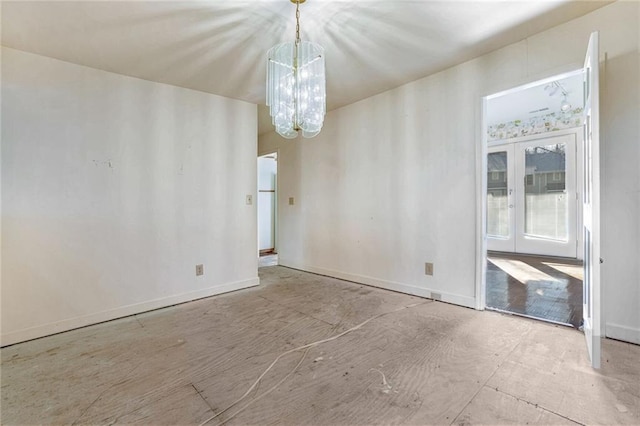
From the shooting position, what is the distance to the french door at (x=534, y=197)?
4770 mm

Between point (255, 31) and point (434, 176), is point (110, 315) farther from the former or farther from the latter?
point (434, 176)

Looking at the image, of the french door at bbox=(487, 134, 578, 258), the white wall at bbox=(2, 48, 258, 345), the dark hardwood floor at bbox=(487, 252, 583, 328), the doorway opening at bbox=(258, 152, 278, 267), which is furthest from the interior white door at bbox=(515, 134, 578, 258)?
the white wall at bbox=(2, 48, 258, 345)

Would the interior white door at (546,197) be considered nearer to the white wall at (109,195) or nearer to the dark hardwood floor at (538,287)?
the dark hardwood floor at (538,287)

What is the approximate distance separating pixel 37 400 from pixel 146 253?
149cm

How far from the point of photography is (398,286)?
3.28 meters

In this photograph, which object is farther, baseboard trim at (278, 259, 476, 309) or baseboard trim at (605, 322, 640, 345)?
baseboard trim at (278, 259, 476, 309)

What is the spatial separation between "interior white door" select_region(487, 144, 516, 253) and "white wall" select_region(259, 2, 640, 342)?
136 inches

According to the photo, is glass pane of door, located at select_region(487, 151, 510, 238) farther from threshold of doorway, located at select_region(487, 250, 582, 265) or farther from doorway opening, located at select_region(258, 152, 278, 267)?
doorway opening, located at select_region(258, 152, 278, 267)

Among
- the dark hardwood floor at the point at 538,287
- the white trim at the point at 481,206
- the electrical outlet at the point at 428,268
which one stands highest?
the white trim at the point at 481,206

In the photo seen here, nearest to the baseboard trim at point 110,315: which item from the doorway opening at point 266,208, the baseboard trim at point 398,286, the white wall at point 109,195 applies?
the white wall at point 109,195

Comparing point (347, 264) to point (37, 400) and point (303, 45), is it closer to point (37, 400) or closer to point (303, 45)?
point (303, 45)

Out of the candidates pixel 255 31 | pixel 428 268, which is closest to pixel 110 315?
pixel 255 31

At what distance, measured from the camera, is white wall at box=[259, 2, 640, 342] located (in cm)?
199

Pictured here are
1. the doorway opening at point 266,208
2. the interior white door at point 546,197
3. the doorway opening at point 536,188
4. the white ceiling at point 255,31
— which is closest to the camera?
the white ceiling at point 255,31
